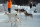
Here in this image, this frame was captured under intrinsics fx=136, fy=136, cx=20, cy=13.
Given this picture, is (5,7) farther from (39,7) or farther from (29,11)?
(39,7)

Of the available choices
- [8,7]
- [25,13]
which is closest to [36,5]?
[25,13]

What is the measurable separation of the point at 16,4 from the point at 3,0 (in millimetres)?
1259

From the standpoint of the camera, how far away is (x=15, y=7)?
12.2 metres

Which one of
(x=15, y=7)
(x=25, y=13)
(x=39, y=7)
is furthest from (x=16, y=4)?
(x=39, y=7)

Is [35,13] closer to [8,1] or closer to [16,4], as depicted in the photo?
[16,4]

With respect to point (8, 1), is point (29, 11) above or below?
below

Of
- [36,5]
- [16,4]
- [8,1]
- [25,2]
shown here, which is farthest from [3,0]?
[36,5]

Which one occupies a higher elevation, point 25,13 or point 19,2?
point 19,2

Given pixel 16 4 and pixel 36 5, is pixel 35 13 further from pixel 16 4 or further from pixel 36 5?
pixel 16 4

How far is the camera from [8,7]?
482 inches

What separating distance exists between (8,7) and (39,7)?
2.89 m

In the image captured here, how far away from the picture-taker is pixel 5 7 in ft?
40.5

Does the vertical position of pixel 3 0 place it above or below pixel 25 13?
above

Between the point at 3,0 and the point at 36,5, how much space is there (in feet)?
10.1
